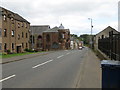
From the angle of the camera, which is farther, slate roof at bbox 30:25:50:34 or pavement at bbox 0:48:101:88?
slate roof at bbox 30:25:50:34

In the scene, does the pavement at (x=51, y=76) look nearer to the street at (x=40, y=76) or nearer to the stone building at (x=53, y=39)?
the street at (x=40, y=76)

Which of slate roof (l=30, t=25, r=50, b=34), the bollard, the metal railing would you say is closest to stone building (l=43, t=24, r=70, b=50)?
slate roof (l=30, t=25, r=50, b=34)

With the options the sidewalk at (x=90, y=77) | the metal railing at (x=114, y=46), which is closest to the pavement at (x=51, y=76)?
the sidewalk at (x=90, y=77)

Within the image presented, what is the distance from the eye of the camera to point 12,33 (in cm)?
4869

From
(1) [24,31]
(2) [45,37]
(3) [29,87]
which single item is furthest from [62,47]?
(3) [29,87]

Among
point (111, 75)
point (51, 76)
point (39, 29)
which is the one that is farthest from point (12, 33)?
point (39, 29)

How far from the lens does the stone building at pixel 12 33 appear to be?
43.1 meters

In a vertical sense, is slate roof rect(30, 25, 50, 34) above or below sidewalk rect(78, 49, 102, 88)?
above

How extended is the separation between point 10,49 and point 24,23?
40.2 ft

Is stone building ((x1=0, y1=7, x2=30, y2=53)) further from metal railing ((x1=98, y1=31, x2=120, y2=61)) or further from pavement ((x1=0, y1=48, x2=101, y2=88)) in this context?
metal railing ((x1=98, y1=31, x2=120, y2=61))

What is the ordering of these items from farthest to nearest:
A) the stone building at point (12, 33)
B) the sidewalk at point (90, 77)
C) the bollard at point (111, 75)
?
1. the stone building at point (12, 33)
2. the sidewalk at point (90, 77)
3. the bollard at point (111, 75)

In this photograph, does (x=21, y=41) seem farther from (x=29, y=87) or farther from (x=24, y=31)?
(x=29, y=87)

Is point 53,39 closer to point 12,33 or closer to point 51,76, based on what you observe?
point 12,33

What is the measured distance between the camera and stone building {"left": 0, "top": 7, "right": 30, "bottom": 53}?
141 ft
